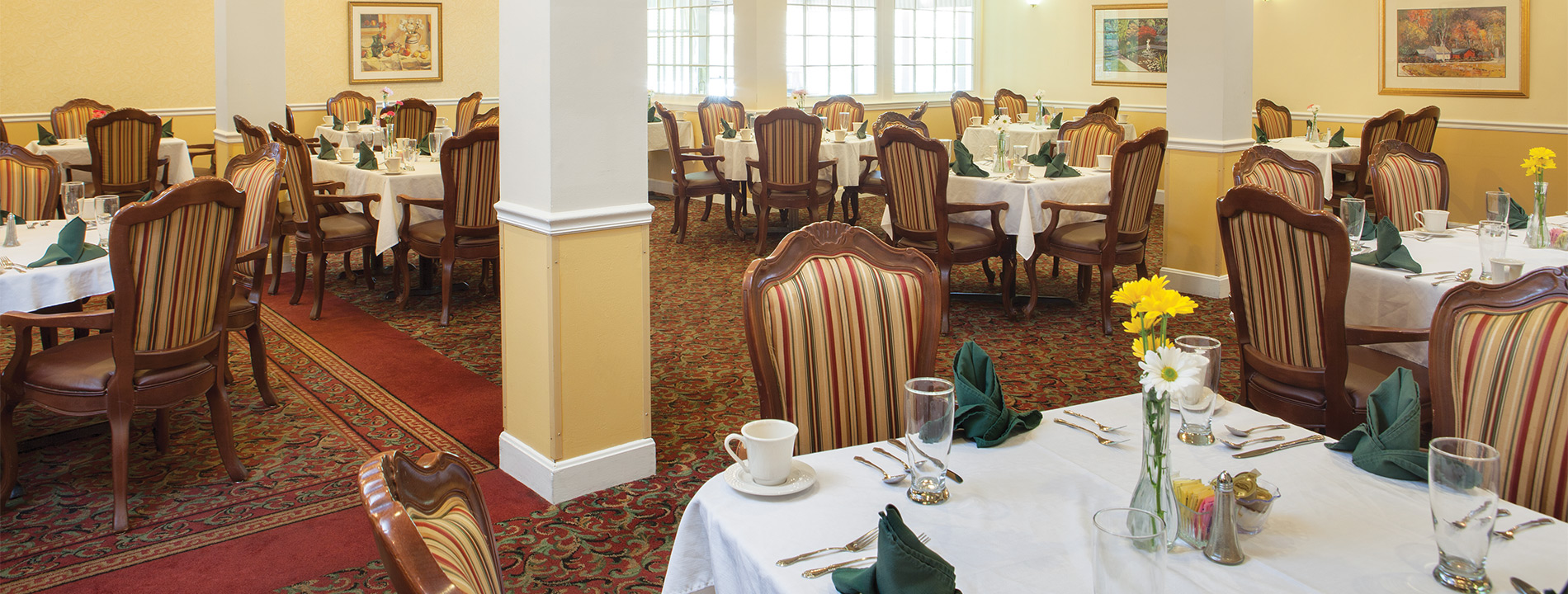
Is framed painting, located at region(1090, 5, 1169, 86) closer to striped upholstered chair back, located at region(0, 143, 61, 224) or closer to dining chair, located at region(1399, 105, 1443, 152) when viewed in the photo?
dining chair, located at region(1399, 105, 1443, 152)

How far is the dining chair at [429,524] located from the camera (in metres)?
0.92

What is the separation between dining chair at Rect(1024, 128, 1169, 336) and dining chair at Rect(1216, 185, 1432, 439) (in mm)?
2141

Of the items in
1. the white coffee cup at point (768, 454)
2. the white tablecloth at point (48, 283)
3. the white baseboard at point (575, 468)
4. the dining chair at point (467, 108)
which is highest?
the dining chair at point (467, 108)

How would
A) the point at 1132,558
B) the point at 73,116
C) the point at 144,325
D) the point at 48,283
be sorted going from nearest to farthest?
the point at 1132,558
the point at 144,325
the point at 48,283
the point at 73,116

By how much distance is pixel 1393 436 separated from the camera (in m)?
1.70

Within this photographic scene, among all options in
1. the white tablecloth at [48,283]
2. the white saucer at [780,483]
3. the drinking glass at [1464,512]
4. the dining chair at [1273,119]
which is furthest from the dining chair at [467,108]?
the drinking glass at [1464,512]

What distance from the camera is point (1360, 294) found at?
11.0 feet

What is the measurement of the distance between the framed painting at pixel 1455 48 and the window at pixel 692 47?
5.30m

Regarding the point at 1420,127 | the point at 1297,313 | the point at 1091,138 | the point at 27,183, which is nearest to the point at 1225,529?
the point at 1297,313

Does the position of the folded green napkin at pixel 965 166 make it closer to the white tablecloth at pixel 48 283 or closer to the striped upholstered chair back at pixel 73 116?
the white tablecloth at pixel 48 283

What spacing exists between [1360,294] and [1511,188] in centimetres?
574

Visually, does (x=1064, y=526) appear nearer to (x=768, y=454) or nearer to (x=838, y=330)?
(x=768, y=454)

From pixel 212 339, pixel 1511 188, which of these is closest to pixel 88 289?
pixel 212 339

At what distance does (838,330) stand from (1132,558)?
1.20 m
